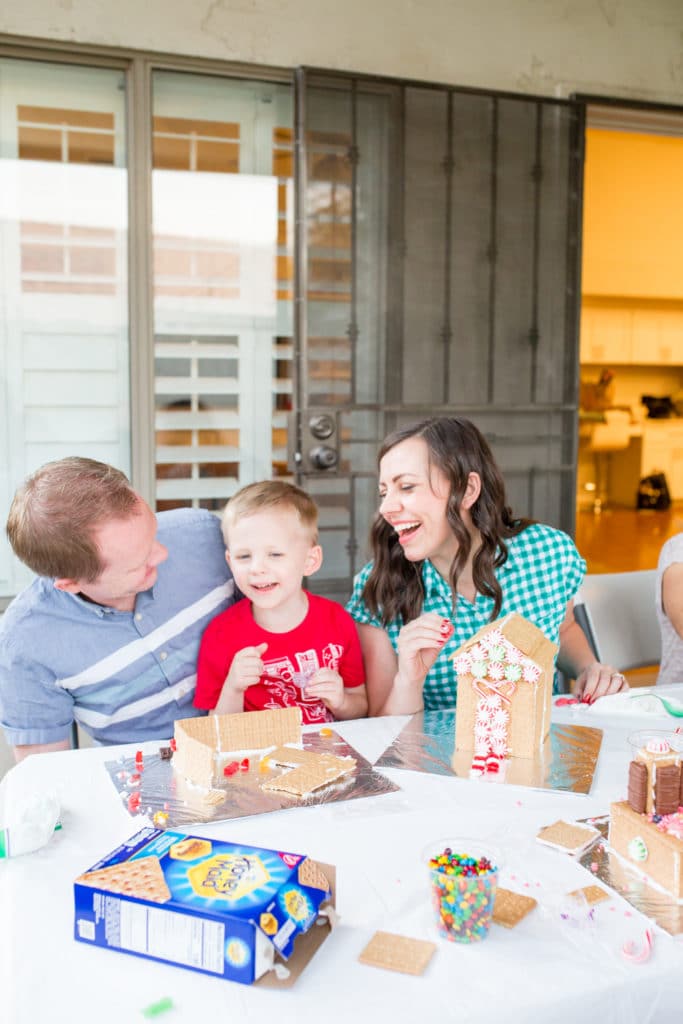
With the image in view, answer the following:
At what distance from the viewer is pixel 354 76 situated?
3.18m

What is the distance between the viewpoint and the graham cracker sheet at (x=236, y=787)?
1214 millimetres

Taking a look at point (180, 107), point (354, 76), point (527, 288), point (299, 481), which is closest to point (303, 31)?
point (354, 76)

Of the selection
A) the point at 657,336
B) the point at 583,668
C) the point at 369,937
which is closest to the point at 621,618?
the point at 583,668

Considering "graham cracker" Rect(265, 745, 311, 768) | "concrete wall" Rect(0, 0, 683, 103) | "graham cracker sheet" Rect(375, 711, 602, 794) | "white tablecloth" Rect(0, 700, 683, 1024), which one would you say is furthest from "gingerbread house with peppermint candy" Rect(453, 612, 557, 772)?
"concrete wall" Rect(0, 0, 683, 103)

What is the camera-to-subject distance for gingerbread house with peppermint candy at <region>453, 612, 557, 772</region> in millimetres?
1383

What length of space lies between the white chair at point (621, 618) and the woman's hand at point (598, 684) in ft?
1.74

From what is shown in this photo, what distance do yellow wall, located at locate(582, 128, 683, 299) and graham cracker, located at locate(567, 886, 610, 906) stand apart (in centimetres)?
583

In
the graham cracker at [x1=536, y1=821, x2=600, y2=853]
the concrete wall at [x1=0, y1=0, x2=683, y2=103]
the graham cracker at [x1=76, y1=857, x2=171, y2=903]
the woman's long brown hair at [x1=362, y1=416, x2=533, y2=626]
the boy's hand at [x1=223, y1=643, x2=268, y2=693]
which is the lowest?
the graham cracker at [x1=536, y1=821, x2=600, y2=853]

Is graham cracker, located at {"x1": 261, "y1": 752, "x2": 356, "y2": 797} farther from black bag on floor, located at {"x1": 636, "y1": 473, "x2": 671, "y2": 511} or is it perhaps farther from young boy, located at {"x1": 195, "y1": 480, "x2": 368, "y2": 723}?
black bag on floor, located at {"x1": 636, "y1": 473, "x2": 671, "y2": 511}

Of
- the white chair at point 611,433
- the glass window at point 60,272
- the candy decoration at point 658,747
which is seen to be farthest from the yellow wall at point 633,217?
the candy decoration at point 658,747

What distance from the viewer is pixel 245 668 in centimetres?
155

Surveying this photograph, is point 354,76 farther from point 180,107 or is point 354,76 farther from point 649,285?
point 649,285

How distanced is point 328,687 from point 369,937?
26.7 inches

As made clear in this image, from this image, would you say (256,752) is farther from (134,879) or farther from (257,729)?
(134,879)
